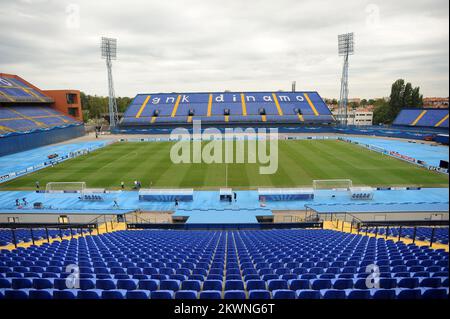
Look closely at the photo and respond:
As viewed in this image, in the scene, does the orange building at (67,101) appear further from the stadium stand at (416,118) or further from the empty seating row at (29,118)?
the stadium stand at (416,118)

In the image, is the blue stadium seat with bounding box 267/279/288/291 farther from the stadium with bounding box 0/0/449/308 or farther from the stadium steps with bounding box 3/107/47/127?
the stadium steps with bounding box 3/107/47/127

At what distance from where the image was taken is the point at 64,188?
27.7 metres

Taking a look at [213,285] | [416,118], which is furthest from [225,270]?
[416,118]

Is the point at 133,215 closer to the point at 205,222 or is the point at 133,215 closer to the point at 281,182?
the point at 205,222

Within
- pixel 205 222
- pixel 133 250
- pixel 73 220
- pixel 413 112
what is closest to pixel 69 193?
pixel 73 220

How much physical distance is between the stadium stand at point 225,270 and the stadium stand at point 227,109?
206 ft

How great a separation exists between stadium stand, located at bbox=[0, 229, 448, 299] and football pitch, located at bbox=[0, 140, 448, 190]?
1767 centimetres

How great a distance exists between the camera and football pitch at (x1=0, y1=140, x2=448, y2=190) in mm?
28719

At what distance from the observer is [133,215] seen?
70.5 ft

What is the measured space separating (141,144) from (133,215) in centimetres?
3444

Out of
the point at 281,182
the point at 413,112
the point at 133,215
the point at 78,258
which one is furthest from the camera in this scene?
the point at 413,112

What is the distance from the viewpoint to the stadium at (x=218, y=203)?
548cm

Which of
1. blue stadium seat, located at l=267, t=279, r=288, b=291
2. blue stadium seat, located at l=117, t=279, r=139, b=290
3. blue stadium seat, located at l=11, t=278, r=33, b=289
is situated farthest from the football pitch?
blue stadium seat, located at l=11, t=278, r=33, b=289

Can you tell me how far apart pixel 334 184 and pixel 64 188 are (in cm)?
2700
